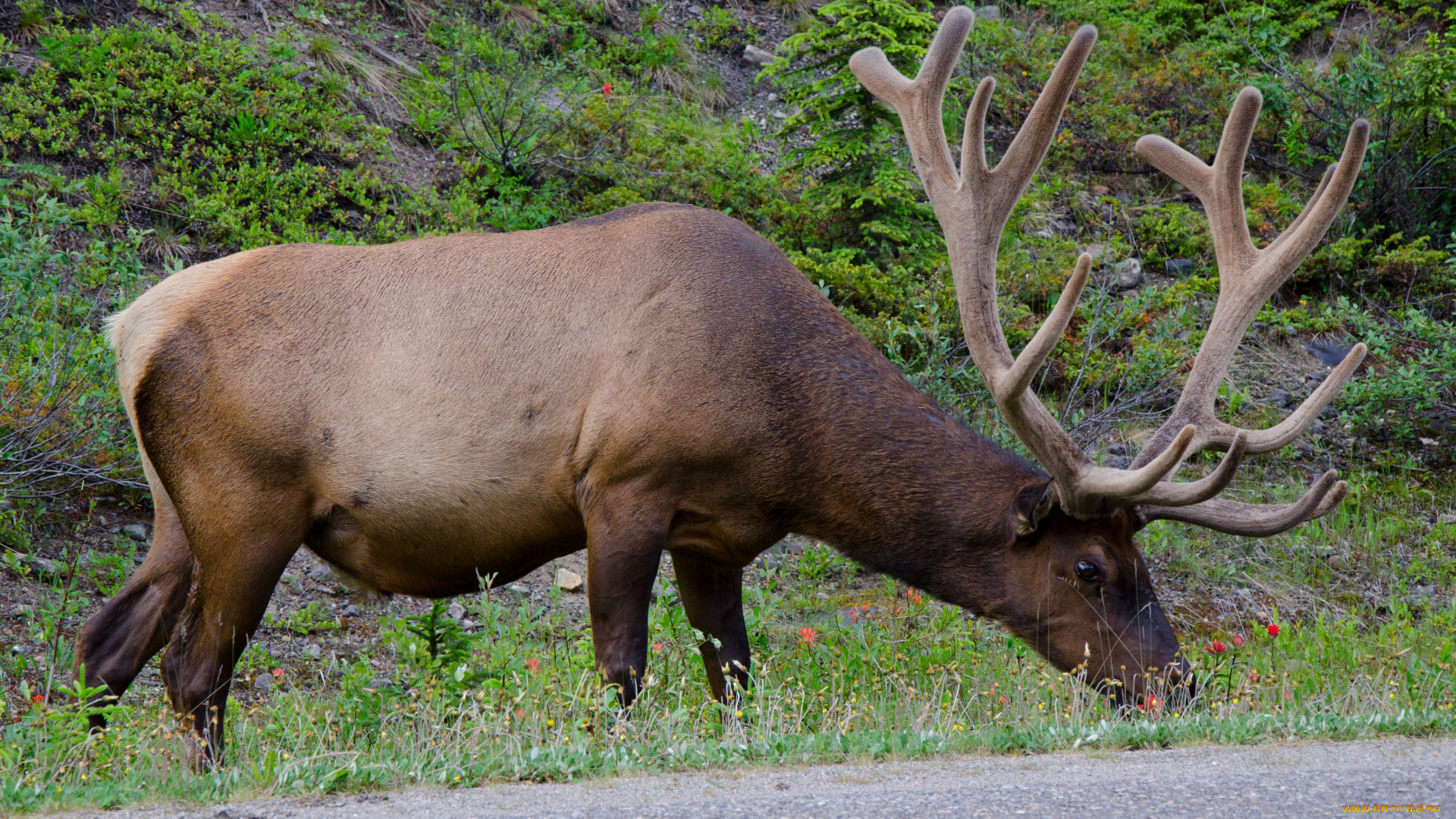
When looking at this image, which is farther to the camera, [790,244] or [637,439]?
[790,244]

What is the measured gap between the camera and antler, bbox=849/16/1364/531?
4477 mm

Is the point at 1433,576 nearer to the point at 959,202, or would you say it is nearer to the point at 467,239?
the point at 959,202

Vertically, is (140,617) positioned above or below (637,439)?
below

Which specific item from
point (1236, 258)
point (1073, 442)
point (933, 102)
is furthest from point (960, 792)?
point (1236, 258)

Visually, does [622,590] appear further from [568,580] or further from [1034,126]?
[568,580]

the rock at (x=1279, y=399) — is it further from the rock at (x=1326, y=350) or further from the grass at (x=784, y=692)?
the grass at (x=784, y=692)

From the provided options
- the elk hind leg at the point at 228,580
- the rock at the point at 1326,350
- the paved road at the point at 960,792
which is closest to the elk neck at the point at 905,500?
the paved road at the point at 960,792

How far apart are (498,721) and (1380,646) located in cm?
467

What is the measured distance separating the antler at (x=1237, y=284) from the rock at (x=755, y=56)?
26.3 ft

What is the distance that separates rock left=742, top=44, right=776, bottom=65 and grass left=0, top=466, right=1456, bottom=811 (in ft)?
22.2

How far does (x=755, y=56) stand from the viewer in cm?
1274

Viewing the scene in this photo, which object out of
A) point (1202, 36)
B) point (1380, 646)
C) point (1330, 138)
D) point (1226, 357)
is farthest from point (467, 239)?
point (1202, 36)

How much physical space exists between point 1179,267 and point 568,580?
20.6ft

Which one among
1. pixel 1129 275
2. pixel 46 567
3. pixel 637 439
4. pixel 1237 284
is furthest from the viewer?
pixel 1129 275
